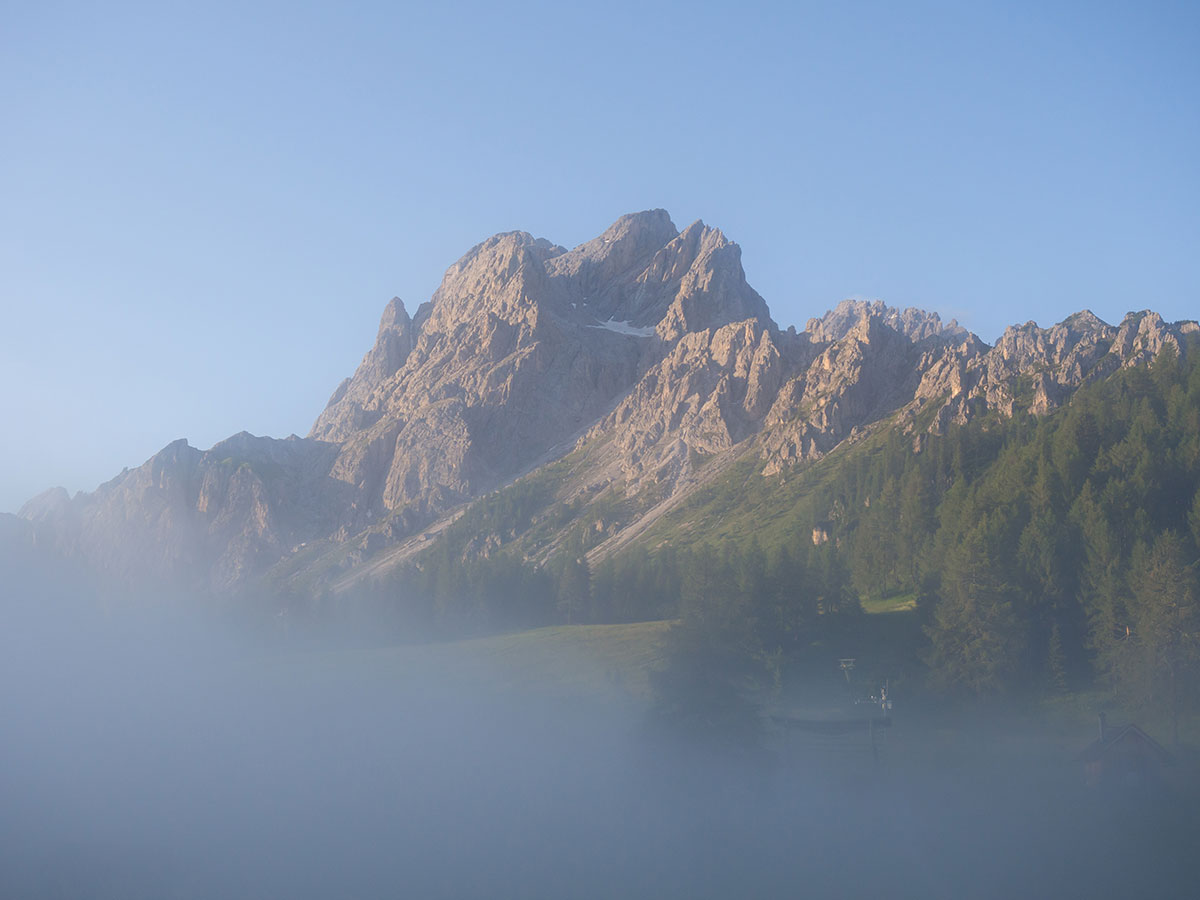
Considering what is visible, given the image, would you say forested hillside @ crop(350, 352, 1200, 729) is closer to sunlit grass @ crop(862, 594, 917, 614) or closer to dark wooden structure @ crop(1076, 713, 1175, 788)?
sunlit grass @ crop(862, 594, 917, 614)

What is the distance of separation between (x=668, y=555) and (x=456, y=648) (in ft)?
147

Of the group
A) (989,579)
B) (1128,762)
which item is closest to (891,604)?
(989,579)

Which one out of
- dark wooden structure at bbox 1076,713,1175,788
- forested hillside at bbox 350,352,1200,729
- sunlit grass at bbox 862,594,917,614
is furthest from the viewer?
sunlit grass at bbox 862,594,917,614

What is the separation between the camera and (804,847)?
1654 inches

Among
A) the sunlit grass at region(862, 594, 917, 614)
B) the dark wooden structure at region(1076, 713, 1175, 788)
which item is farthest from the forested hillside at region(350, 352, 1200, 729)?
the dark wooden structure at region(1076, 713, 1175, 788)

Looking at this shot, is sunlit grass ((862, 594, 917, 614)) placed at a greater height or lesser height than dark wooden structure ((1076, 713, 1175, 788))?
greater

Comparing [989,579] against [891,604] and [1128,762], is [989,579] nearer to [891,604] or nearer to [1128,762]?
[891,604]

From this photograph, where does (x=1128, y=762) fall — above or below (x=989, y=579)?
below

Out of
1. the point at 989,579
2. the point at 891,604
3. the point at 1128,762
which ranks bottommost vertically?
the point at 1128,762

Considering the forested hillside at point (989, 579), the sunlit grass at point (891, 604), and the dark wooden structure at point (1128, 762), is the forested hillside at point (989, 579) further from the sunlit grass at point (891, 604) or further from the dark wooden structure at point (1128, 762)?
the dark wooden structure at point (1128, 762)

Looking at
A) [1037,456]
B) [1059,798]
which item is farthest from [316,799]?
[1037,456]

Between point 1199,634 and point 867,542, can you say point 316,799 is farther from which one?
point 867,542

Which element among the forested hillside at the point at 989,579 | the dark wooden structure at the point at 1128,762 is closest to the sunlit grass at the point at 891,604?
the forested hillside at the point at 989,579

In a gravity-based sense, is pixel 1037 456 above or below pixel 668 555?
above
